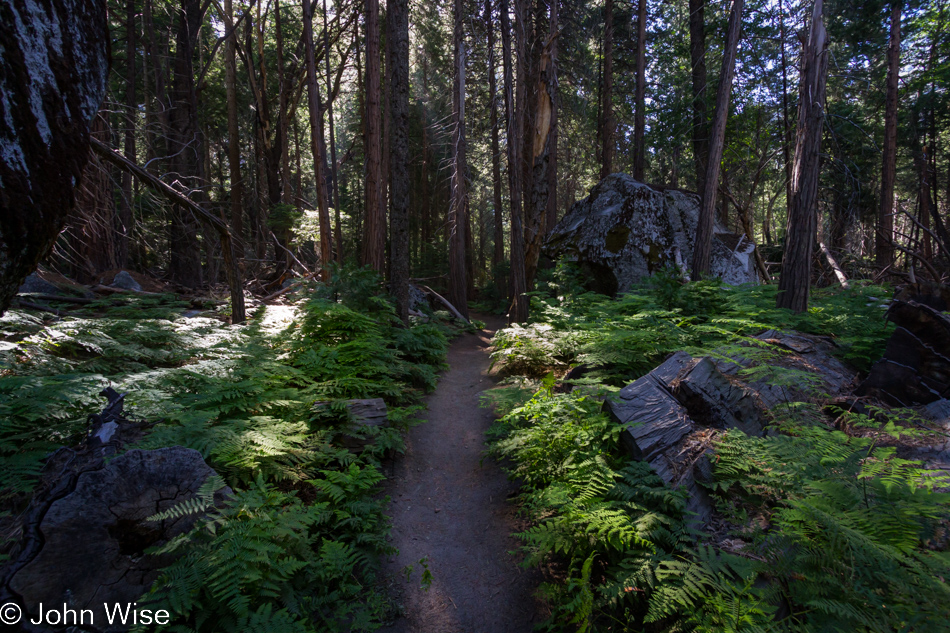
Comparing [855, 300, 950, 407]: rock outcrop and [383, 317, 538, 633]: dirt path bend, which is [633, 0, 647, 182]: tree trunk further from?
[383, 317, 538, 633]: dirt path bend

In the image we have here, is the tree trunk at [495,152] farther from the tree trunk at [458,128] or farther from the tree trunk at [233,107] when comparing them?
the tree trunk at [233,107]

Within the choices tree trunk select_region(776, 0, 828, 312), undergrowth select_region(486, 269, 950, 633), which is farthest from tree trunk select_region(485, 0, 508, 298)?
undergrowth select_region(486, 269, 950, 633)

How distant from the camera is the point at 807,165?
21.6ft

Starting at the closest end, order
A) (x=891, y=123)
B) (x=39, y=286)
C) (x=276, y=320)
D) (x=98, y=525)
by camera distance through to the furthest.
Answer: (x=98, y=525)
(x=39, y=286)
(x=276, y=320)
(x=891, y=123)

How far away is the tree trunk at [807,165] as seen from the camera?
6520 millimetres

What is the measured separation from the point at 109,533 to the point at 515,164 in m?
10.5

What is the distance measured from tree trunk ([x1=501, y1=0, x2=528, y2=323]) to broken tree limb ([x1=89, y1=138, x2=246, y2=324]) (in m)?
6.26

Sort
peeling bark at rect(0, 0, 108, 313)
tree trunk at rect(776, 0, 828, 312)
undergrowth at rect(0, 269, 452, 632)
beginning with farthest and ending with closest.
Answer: tree trunk at rect(776, 0, 828, 312) → undergrowth at rect(0, 269, 452, 632) → peeling bark at rect(0, 0, 108, 313)

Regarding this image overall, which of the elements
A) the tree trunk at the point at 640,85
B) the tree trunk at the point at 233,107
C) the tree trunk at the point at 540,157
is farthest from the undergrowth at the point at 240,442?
the tree trunk at the point at 640,85

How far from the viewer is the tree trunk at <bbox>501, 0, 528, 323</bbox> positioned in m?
10.8

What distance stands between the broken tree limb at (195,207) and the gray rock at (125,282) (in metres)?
4.25

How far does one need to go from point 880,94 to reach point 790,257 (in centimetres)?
1607

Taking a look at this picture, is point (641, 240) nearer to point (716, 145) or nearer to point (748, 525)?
point (716, 145)

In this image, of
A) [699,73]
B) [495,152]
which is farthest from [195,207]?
[495,152]
